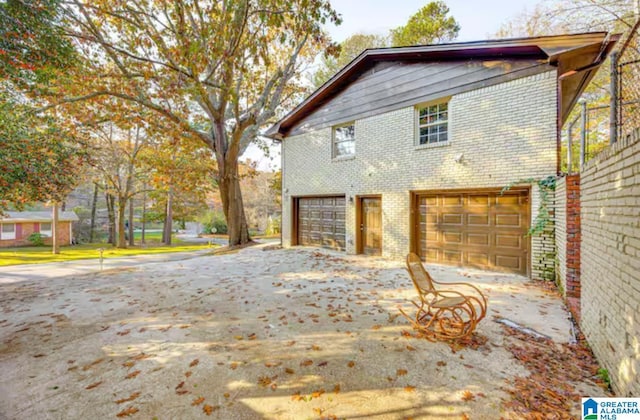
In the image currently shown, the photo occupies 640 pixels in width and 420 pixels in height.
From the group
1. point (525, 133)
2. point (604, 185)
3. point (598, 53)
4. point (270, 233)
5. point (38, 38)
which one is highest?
point (598, 53)

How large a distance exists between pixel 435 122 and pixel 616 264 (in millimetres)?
6549

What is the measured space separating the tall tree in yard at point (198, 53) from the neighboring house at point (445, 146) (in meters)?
2.81

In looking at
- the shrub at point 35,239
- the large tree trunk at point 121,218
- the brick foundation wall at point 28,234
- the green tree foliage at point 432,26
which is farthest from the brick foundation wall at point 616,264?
the shrub at point 35,239

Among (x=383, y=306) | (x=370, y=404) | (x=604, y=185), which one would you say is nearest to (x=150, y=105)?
(x=383, y=306)

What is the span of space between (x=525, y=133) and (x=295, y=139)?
8.50 meters

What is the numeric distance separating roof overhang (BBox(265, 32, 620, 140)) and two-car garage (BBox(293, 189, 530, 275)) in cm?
243

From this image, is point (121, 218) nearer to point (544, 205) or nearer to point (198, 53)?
point (198, 53)

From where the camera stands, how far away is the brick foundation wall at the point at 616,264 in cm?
214

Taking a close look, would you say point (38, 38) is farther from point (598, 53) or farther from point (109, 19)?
point (598, 53)

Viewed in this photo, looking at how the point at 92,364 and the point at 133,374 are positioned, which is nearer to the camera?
the point at 133,374

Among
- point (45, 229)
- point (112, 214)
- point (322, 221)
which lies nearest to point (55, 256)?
point (112, 214)

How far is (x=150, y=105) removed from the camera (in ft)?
32.1

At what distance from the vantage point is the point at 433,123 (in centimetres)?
823

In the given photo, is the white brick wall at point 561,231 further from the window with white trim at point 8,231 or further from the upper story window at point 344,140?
the window with white trim at point 8,231
